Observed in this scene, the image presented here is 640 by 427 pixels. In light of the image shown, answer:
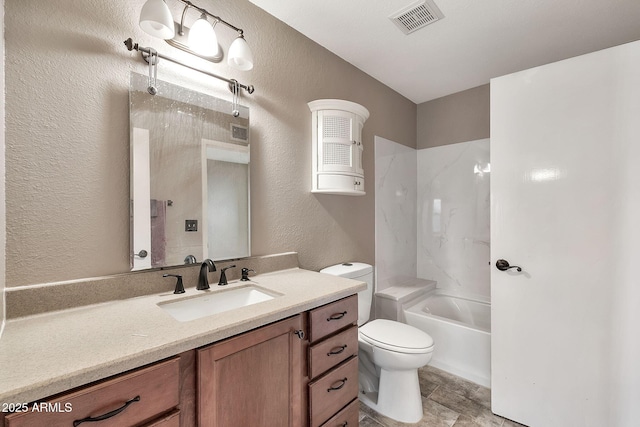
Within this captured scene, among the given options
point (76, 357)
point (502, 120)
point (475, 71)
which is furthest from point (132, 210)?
point (475, 71)

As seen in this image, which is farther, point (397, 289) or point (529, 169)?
point (397, 289)

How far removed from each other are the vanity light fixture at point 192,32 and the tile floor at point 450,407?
2.26 meters

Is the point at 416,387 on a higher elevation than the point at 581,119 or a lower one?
lower

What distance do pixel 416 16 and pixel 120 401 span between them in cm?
226

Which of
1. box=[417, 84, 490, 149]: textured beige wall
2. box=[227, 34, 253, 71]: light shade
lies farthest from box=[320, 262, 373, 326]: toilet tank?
box=[417, 84, 490, 149]: textured beige wall

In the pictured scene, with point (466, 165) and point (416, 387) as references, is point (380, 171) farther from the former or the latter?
point (416, 387)

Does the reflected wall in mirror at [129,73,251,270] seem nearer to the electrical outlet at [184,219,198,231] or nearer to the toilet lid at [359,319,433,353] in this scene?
the electrical outlet at [184,219,198,231]

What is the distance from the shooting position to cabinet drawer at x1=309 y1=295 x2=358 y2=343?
1.17 m

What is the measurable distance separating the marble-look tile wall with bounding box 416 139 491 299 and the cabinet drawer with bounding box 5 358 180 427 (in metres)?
2.75

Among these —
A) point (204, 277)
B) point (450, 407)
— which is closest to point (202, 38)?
point (204, 277)

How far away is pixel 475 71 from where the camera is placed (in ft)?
7.87

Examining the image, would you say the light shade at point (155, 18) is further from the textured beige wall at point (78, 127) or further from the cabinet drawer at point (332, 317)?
the cabinet drawer at point (332, 317)

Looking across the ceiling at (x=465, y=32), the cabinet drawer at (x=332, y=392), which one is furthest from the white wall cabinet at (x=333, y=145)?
the cabinet drawer at (x=332, y=392)

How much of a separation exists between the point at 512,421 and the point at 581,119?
185 centimetres
